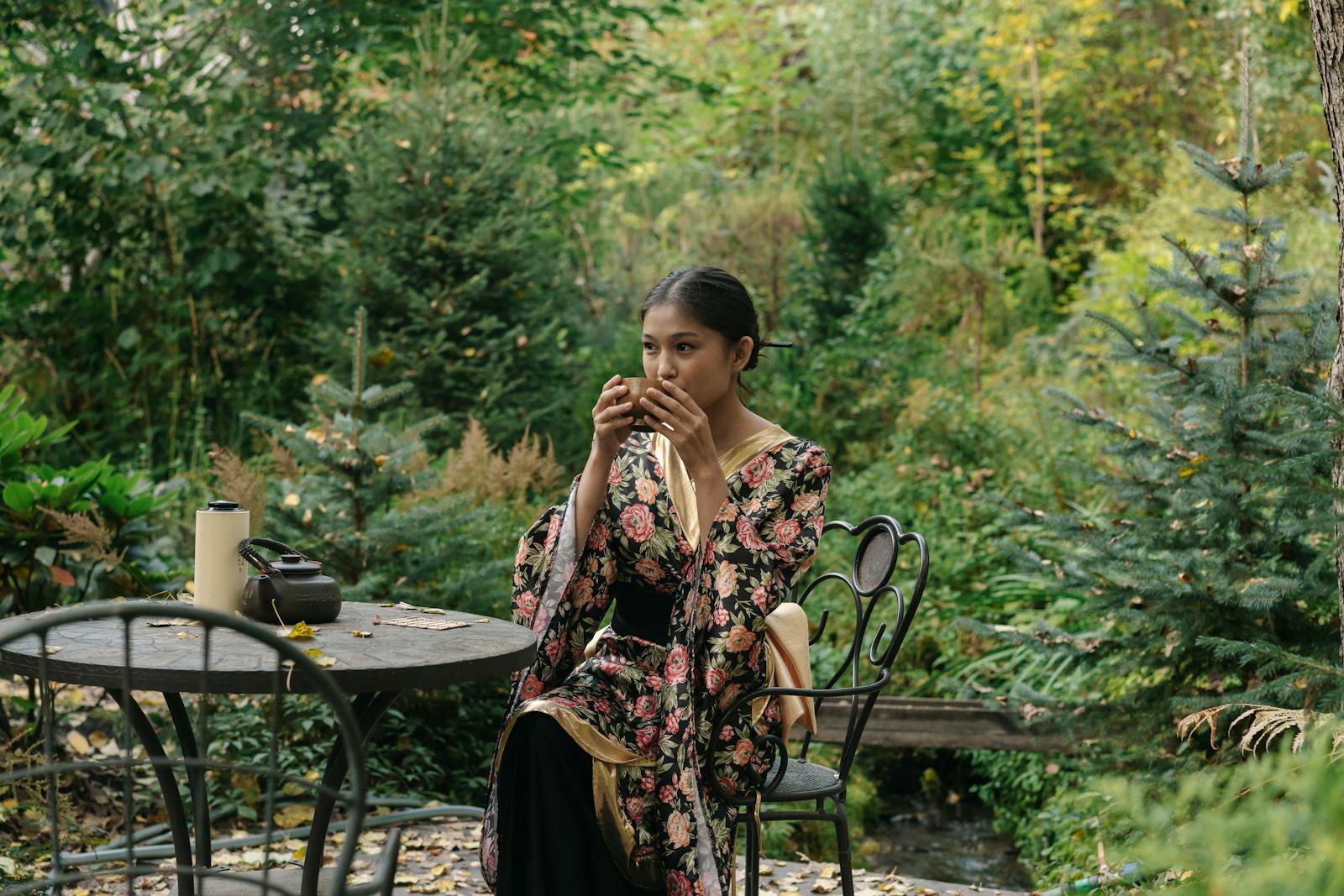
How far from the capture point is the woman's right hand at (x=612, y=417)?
8.04ft

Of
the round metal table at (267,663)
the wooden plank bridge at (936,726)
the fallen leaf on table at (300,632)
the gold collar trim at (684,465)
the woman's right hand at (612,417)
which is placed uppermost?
the woman's right hand at (612,417)

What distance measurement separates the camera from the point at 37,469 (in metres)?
4.03

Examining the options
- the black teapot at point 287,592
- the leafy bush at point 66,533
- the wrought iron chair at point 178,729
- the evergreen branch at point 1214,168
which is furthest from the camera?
the leafy bush at point 66,533

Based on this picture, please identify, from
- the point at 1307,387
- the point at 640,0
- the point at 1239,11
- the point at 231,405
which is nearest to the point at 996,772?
the point at 1307,387

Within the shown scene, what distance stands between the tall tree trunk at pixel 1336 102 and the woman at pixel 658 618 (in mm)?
1175

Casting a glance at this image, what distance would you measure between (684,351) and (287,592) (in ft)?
3.01

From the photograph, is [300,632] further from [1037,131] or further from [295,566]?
[1037,131]

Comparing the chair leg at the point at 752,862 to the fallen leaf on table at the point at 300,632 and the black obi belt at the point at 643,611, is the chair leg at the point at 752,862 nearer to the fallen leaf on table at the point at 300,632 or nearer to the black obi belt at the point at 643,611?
the black obi belt at the point at 643,611

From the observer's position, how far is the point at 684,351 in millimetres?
2602

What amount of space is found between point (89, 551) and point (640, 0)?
10921 mm

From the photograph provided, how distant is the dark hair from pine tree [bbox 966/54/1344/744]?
1.37 meters

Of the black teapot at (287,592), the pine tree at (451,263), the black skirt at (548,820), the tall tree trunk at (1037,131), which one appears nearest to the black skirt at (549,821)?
the black skirt at (548,820)

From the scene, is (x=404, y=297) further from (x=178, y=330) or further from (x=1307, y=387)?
(x=1307, y=387)

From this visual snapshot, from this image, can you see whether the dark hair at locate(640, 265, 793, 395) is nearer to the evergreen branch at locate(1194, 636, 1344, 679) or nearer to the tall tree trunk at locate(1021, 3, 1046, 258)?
the evergreen branch at locate(1194, 636, 1344, 679)
